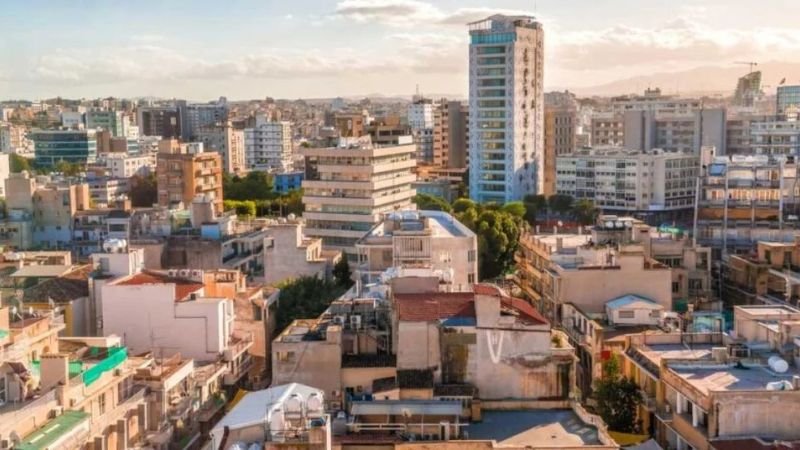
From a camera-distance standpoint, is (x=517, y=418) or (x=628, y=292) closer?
(x=517, y=418)

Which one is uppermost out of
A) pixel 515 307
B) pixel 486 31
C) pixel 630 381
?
pixel 486 31

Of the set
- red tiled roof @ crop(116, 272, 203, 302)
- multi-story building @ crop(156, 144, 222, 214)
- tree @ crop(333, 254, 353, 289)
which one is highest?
multi-story building @ crop(156, 144, 222, 214)

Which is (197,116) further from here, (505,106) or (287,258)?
(287,258)

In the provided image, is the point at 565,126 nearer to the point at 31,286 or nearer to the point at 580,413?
the point at 31,286

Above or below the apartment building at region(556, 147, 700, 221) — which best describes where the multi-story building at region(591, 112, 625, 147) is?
above

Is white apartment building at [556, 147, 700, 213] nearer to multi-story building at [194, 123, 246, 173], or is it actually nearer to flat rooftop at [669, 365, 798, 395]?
multi-story building at [194, 123, 246, 173]

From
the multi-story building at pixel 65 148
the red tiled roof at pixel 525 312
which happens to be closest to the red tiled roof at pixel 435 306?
the red tiled roof at pixel 525 312

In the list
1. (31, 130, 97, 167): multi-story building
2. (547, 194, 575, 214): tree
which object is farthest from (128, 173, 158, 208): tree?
(547, 194, 575, 214): tree

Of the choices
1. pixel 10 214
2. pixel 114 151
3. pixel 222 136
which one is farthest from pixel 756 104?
pixel 10 214
